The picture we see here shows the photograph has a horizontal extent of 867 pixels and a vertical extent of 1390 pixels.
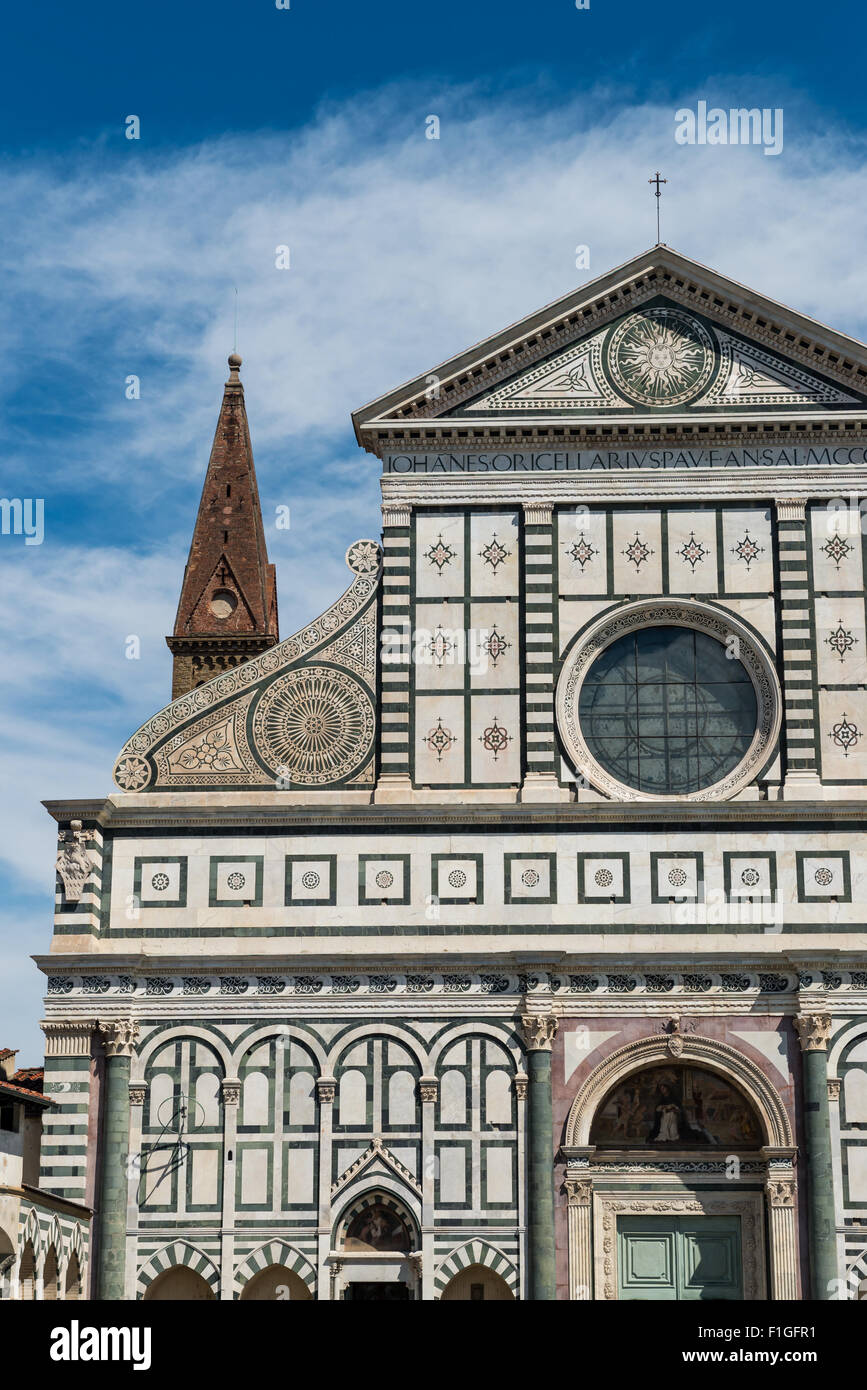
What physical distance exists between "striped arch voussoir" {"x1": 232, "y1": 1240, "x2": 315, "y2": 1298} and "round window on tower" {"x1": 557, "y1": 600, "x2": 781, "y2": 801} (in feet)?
23.7

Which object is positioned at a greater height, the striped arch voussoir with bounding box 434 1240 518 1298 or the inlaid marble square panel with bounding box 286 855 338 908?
the inlaid marble square panel with bounding box 286 855 338 908

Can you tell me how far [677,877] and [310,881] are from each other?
484 centimetres

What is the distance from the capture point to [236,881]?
27.9 m

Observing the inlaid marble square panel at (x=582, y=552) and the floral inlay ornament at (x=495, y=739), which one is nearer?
the floral inlay ornament at (x=495, y=739)

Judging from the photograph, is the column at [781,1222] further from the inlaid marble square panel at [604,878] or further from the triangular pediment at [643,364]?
the triangular pediment at [643,364]

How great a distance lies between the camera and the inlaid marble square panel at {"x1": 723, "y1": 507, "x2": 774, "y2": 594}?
28.9 metres

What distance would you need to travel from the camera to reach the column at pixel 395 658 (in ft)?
92.5

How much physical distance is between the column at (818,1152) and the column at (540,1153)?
3213 millimetres

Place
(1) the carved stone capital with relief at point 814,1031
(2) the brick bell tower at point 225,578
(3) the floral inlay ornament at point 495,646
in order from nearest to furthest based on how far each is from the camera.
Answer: (1) the carved stone capital with relief at point 814,1031 < (3) the floral inlay ornament at point 495,646 < (2) the brick bell tower at point 225,578

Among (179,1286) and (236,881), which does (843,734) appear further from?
(179,1286)

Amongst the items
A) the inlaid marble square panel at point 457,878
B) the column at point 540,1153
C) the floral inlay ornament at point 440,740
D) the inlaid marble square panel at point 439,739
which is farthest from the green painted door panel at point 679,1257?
the floral inlay ornament at point 440,740

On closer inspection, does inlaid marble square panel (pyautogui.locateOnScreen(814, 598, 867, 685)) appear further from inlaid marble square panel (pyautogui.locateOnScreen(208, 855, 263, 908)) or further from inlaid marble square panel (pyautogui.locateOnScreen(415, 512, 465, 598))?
inlaid marble square panel (pyautogui.locateOnScreen(208, 855, 263, 908))

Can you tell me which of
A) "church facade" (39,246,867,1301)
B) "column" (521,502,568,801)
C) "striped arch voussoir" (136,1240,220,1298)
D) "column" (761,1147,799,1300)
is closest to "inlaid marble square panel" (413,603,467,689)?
"church facade" (39,246,867,1301)
